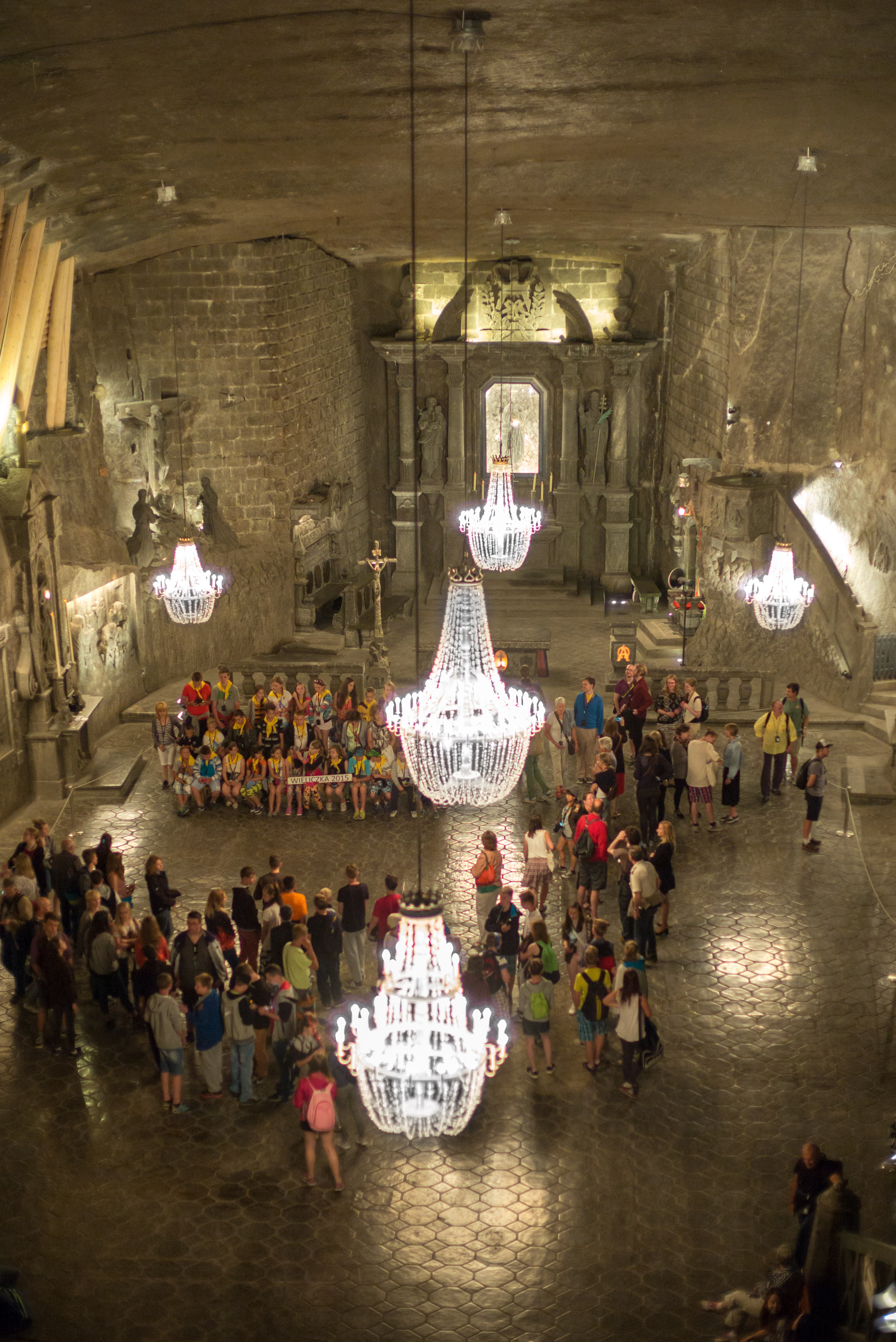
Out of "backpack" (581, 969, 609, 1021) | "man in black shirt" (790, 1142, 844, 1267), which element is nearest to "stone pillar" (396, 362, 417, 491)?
"backpack" (581, 969, 609, 1021)

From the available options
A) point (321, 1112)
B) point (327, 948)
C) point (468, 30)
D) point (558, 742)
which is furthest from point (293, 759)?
point (468, 30)

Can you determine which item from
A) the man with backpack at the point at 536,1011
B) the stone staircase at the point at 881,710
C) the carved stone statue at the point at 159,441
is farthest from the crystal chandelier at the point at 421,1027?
the carved stone statue at the point at 159,441

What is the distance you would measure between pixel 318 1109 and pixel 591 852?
12.5 ft

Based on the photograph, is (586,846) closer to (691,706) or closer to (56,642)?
(691,706)

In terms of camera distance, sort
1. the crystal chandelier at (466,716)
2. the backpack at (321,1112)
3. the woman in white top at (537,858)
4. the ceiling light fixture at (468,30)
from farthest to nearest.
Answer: the woman in white top at (537,858), the crystal chandelier at (466,716), the backpack at (321,1112), the ceiling light fixture at (468,30)

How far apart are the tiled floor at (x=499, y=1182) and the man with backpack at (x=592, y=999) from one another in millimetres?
303

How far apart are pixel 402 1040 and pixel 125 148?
729 cm

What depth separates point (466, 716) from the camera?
980cm

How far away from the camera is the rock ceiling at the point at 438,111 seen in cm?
760

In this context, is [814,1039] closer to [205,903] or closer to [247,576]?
[205,903]

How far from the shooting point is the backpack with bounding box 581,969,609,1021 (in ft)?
30.7

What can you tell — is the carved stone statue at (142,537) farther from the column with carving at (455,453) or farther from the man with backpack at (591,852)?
the man with backpack at (591,852)

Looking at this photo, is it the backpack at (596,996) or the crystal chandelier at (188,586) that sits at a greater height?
the crystal chandelier at (188,586)

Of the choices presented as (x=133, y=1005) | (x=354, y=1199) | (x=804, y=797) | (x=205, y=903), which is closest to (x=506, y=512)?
(x=804, y=797)
